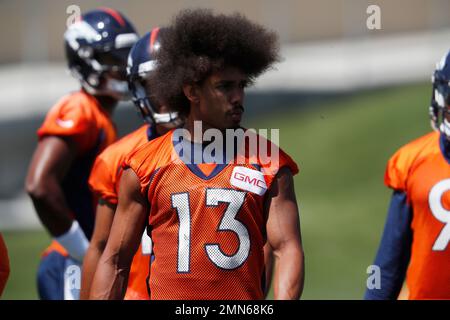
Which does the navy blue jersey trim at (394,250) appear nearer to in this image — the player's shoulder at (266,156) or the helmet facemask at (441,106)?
the helmet facemask at (441,106)

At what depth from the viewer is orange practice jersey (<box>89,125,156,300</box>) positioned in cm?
617

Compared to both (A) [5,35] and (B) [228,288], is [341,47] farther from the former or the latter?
(B) [228,288]

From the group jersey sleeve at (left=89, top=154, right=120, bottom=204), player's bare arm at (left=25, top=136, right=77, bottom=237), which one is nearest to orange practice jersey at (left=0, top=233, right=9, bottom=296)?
jersey sleeve at (left=89, top=154, right=120, bottom=204)

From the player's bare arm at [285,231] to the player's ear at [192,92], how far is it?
53cm

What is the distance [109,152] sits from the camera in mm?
6395

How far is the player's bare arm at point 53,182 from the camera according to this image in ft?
23.5

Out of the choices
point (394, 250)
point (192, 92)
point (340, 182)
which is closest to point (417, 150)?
point (394, 250)

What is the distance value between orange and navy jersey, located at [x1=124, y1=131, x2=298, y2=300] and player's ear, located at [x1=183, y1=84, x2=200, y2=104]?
0.29 metres

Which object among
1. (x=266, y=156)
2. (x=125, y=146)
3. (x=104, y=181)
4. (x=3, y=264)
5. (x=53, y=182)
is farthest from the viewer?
(x=53, y=182)

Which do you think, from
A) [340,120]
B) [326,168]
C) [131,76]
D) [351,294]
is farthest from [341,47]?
[131,76]

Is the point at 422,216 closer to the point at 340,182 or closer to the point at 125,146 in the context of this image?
the point at 125,146

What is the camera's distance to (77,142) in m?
7.24

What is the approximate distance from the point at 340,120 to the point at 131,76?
40.3ft

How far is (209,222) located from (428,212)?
1.25 meters
